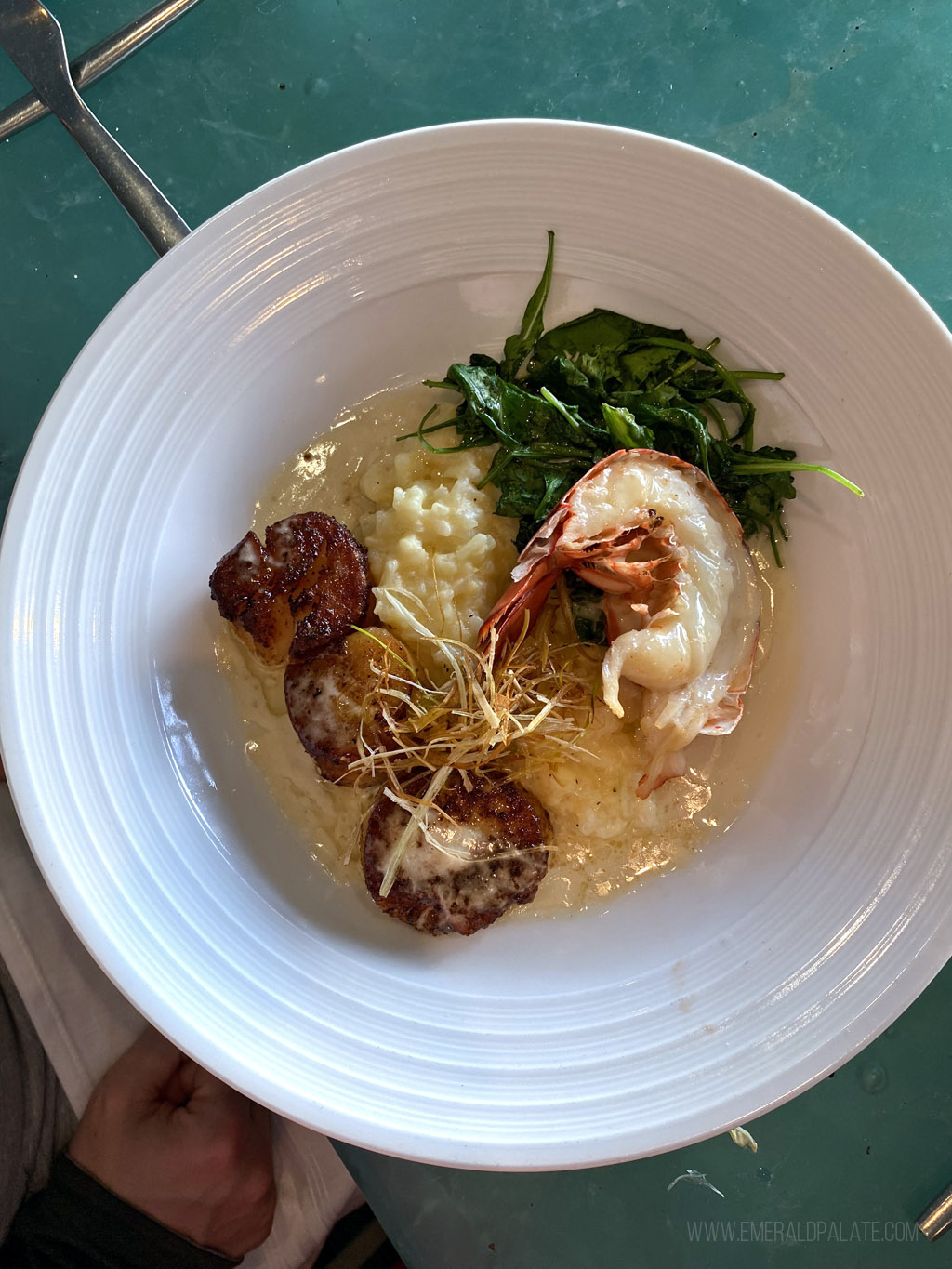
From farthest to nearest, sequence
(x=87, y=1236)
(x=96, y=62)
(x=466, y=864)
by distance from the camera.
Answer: (x=87, y=1236) → (x=96, y=62) → (x=466, y=864)

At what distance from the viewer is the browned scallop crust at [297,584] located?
2393 mm

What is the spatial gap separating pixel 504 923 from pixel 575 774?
524 mm

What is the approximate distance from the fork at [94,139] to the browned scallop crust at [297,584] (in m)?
1.06

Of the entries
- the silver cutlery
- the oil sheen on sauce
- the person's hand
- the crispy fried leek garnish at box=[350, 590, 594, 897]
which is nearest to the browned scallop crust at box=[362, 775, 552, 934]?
the crispy fried leek garnish at box=[350, 590, 594, 897]

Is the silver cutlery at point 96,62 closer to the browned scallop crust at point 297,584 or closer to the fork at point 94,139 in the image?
the fork at point 94,139

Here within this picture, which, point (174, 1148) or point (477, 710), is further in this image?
point (174, 1148)

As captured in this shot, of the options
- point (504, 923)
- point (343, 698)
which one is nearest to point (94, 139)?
point (343, 698)

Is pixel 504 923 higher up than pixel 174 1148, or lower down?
higher up

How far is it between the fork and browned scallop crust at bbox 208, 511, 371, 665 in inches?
41.9

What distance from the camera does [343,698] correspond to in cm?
239

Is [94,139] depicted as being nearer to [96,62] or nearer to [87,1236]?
[96,62]

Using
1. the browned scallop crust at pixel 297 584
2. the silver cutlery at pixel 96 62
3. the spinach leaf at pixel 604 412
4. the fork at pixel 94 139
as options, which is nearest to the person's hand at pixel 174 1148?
the browned scallop crust at pixel 297 584

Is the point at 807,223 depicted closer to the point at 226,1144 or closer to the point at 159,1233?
the point at 226,1144

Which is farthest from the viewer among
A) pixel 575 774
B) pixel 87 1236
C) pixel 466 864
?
pixel 87 1236
